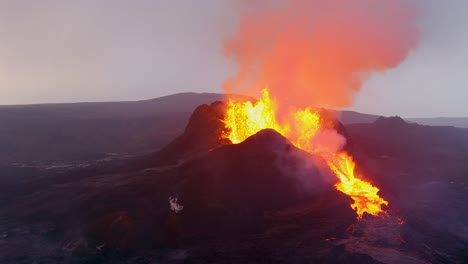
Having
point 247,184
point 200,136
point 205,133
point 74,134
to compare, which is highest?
point 205,133

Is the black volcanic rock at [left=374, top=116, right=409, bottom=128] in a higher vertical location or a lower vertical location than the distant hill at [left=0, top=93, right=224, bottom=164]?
higher

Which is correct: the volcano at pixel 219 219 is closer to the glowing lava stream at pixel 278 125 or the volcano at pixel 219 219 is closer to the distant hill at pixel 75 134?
the glowing lava stream at pixel 278 125

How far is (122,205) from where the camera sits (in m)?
32.8

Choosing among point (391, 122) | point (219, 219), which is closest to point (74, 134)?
point (391, 122)

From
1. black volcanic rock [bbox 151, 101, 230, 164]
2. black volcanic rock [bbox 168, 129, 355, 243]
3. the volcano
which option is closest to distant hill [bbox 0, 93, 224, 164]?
black volcanic rock [bbox 151, 101, 230, 164]

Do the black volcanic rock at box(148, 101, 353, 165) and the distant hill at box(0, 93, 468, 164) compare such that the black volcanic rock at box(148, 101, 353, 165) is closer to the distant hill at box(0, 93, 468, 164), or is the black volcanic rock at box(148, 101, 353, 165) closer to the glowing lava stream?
the glowing lava stream

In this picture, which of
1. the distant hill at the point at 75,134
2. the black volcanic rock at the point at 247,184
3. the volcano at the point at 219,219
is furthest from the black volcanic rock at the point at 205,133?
the distant hill at the point at 75,134

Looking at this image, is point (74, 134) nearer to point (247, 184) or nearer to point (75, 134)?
point (75, 134)

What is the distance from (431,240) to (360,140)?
5197 centimetres

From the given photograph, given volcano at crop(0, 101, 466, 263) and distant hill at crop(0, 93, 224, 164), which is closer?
volcano at crop(0, 101, 466, 263)

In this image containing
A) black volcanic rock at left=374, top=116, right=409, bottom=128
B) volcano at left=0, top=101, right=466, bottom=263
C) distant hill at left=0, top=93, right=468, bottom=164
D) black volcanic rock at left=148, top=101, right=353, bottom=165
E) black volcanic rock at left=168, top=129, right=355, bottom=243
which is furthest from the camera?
black volcanic rock at left=374, top=116, right=409, bottom=128

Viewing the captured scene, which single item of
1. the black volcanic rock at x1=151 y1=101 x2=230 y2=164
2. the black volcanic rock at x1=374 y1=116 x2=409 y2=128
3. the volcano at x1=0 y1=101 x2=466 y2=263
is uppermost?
the black volcanic rock at x1=374 y1=116 x2=409 y2=128

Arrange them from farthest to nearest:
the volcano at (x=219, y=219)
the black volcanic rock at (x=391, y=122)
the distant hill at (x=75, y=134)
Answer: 1. the black volcanic rock at (x=391, y=122)
2. the distant hill at (x=75, y=134)
3. the volcano at (x=219, y=219)

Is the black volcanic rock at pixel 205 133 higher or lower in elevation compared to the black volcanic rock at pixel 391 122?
lower
